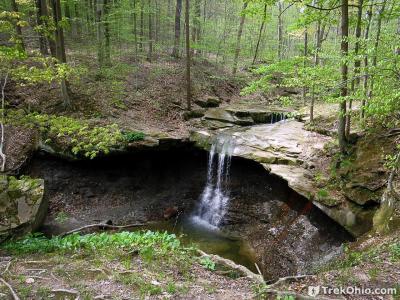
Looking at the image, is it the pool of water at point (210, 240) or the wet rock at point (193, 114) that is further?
the wet rock at point (193, 114)

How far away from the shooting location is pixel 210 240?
34.7ft

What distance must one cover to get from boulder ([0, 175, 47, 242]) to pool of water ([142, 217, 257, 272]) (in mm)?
4002

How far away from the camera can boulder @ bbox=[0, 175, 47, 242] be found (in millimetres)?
7762

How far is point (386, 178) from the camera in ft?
27.2

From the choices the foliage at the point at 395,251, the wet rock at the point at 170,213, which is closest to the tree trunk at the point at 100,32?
the wet rock at the point at 170,213

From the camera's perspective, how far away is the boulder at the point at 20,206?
25.5ft

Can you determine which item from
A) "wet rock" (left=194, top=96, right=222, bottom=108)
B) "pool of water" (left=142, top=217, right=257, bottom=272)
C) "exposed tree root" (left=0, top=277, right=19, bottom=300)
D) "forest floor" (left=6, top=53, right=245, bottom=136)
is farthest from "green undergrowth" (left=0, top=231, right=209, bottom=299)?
"wet rock" (left=194, top=96, right=222, bottom=108)

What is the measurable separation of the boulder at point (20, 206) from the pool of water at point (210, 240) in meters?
4.00

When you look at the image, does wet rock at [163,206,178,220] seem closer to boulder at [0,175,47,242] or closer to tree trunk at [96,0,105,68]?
boulder at [0,175,47,242]

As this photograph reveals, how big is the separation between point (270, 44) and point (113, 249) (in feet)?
89.3

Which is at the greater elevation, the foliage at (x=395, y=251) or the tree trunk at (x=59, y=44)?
the tree trunk at (x=59, y=44)

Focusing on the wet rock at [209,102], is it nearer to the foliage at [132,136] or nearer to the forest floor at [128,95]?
the forest floor at [128,95]

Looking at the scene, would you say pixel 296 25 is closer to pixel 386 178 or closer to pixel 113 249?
pixel 386 178

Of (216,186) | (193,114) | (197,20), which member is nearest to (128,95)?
(193,114)
